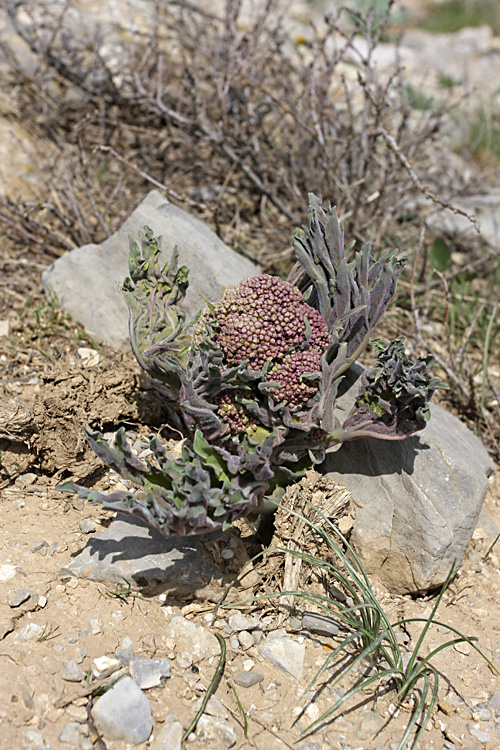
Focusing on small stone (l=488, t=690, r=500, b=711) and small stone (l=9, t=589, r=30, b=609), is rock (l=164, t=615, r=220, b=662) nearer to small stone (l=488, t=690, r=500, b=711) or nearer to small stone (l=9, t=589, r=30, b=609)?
small stone (l=9, t=589, r=30, b=609)

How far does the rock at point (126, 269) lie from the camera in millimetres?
3250

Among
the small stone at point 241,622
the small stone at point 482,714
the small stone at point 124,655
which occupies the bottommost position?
the small stone at point 124,655

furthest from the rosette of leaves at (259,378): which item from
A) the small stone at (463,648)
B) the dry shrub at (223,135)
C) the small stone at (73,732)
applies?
the dry shrub at (223,135)

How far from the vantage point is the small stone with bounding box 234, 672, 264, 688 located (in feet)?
7.05

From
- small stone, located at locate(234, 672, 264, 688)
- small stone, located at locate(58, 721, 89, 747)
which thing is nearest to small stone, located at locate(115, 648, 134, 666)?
small stone, located at locate(58, 721, 89, 747)

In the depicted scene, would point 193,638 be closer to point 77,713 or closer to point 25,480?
point 77,713

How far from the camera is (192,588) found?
239 centimetres

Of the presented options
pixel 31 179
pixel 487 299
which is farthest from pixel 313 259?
pixel 31 179

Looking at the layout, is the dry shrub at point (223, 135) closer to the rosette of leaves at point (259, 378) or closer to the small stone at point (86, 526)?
the rosette of leaves at point (259, 378)

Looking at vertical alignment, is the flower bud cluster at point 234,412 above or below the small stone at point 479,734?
above

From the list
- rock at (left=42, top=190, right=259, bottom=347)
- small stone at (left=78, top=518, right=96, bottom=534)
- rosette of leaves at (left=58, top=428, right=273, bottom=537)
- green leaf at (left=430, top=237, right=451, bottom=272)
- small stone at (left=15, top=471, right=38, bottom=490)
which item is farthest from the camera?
green leaf at (left=430, top=237, right=451, bottom=272)

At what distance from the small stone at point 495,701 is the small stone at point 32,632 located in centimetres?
158

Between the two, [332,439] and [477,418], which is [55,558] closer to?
[332,439]

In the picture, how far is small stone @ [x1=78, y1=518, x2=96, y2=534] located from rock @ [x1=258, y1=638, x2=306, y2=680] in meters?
0.82
